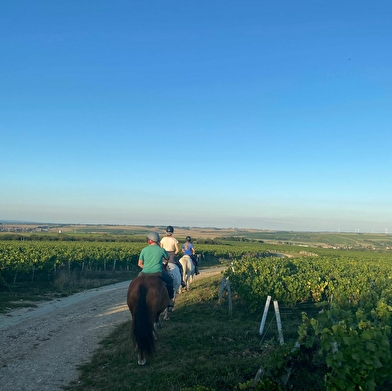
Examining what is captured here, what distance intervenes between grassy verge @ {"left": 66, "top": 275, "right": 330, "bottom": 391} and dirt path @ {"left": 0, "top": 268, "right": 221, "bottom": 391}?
19.8 inches

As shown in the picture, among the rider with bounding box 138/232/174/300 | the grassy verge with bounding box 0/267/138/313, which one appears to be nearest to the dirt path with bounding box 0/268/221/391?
the grassy verge with bounding box 0/267/138/313

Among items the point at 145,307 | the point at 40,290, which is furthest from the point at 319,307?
the point at 40,290

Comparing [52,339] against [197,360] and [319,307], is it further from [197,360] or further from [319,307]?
[319,307]

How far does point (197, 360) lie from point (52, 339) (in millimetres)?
5187

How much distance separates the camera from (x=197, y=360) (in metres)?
7.40

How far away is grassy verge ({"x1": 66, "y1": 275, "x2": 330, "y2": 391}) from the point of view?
593cm

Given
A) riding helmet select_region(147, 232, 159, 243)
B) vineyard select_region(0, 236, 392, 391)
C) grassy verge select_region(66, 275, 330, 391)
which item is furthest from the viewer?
riding helmet select_region(147, 232, 159, 243)

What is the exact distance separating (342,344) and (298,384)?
1.40 meters

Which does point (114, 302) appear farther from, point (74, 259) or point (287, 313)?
point (74, 259)

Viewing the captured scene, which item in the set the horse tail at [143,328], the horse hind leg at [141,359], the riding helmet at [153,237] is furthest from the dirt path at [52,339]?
the riding helmet at [153,237]

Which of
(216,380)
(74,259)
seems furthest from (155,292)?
(74,259)

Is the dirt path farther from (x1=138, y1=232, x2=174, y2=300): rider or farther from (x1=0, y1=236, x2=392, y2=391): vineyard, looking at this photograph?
(x1=0, y1=236, x2=392, y2=391): vineyard

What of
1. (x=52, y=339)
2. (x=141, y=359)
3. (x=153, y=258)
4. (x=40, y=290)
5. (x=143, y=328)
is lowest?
(x=40, y=290)

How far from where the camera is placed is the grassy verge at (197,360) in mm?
5926
